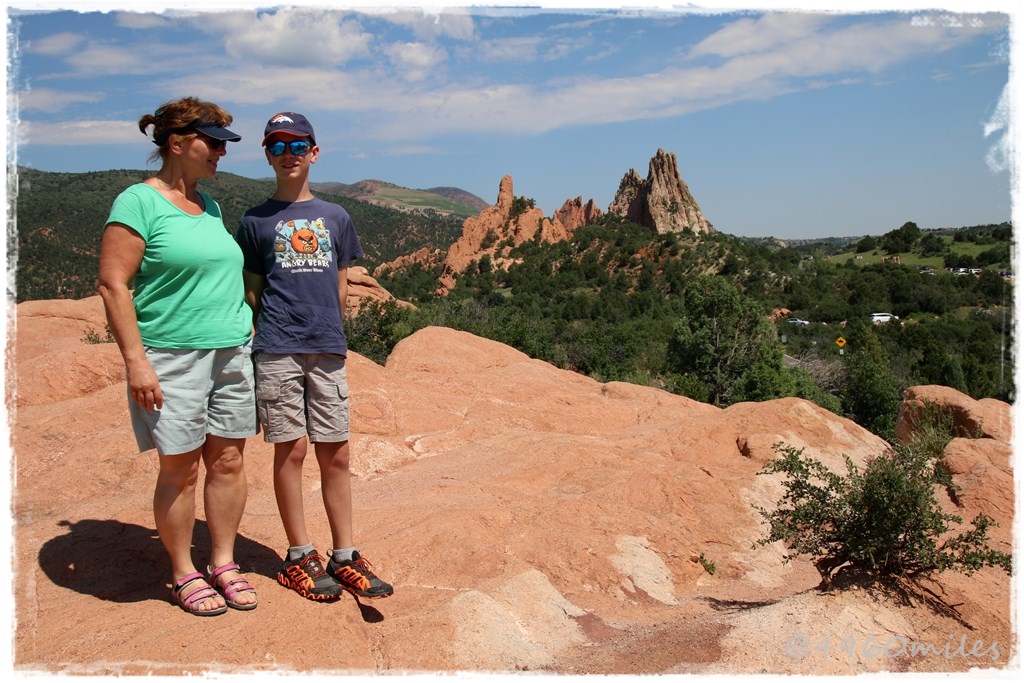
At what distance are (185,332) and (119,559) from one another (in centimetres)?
151

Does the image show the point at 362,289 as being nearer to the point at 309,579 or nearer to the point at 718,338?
the point at 718,338

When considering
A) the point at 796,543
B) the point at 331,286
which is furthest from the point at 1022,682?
the point at 331,286

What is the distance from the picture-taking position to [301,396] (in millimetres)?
3447

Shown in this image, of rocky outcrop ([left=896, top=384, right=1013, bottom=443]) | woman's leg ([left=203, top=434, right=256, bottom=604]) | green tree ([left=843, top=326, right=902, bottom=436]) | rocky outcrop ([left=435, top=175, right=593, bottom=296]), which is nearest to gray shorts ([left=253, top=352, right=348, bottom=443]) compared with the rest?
woman's leg ([left=203, top=434, right=256, bottom=604])

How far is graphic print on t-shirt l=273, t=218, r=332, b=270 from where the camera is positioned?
3.33m

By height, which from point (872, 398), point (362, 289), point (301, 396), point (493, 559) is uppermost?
point (301, 396)

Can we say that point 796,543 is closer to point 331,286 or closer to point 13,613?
point 331,286

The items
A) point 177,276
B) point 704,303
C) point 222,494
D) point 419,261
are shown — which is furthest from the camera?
point 419,261

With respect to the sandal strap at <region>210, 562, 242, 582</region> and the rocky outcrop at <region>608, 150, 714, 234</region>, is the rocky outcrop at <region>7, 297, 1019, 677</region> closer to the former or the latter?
the sandal strap at <region>210, 562, 242, 582</region>

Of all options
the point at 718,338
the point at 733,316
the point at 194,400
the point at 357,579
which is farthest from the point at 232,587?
the point at 733,316

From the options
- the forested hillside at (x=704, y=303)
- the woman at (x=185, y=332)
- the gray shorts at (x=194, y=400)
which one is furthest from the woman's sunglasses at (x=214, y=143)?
the forested hillside at (x=704, y=303)

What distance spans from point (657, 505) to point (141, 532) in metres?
3.51

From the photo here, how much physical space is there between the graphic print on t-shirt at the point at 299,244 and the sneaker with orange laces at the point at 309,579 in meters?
1.30

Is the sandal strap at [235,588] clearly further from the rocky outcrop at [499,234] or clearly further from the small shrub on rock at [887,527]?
the rocky outcrop at [499,234]
